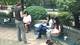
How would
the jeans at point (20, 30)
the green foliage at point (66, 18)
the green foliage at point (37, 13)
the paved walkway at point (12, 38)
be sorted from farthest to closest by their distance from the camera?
the green foliage at point (37, 13) < the paved walkway at point (12, 38) < the jeans at point (20, 30) < the green foliage at point (66, 18)

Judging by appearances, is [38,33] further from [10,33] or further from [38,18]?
[38,18]

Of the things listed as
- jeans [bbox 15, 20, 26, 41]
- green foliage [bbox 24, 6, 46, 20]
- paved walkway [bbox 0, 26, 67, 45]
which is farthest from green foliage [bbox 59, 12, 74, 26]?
green foliage [bbox 24, 6, 46, 20]

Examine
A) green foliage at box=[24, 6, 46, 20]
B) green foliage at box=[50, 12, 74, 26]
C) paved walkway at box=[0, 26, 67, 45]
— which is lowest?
paved walkway at box=[0, 26, 67, 45]

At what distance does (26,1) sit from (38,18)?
357 cm

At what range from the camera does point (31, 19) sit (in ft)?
52.3

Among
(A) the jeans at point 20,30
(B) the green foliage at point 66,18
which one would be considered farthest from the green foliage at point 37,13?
(B) the green foliage at point 66,18

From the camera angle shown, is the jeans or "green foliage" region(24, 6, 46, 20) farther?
"green foliage" region(24, 6, 46, 20)

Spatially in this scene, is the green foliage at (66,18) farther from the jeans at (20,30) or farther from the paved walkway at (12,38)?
the jeans at (20,30)

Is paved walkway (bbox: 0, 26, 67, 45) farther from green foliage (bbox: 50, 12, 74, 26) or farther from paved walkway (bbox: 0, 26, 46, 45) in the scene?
green foliage (bbox: 50, 12, 74, 26)

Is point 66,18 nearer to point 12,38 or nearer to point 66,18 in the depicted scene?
point 66,18

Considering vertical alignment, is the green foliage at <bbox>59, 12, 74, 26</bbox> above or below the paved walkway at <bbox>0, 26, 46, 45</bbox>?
above

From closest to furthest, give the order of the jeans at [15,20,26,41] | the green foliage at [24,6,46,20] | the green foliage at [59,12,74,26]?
the green foliage at [59,12,74,26], the jeans at [15,20,26,41], the green foliage at [24,6,46,20]

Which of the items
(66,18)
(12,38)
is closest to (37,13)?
(12,38)

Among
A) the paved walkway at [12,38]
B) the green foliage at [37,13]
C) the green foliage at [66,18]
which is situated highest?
the green foliage at [66,18]
